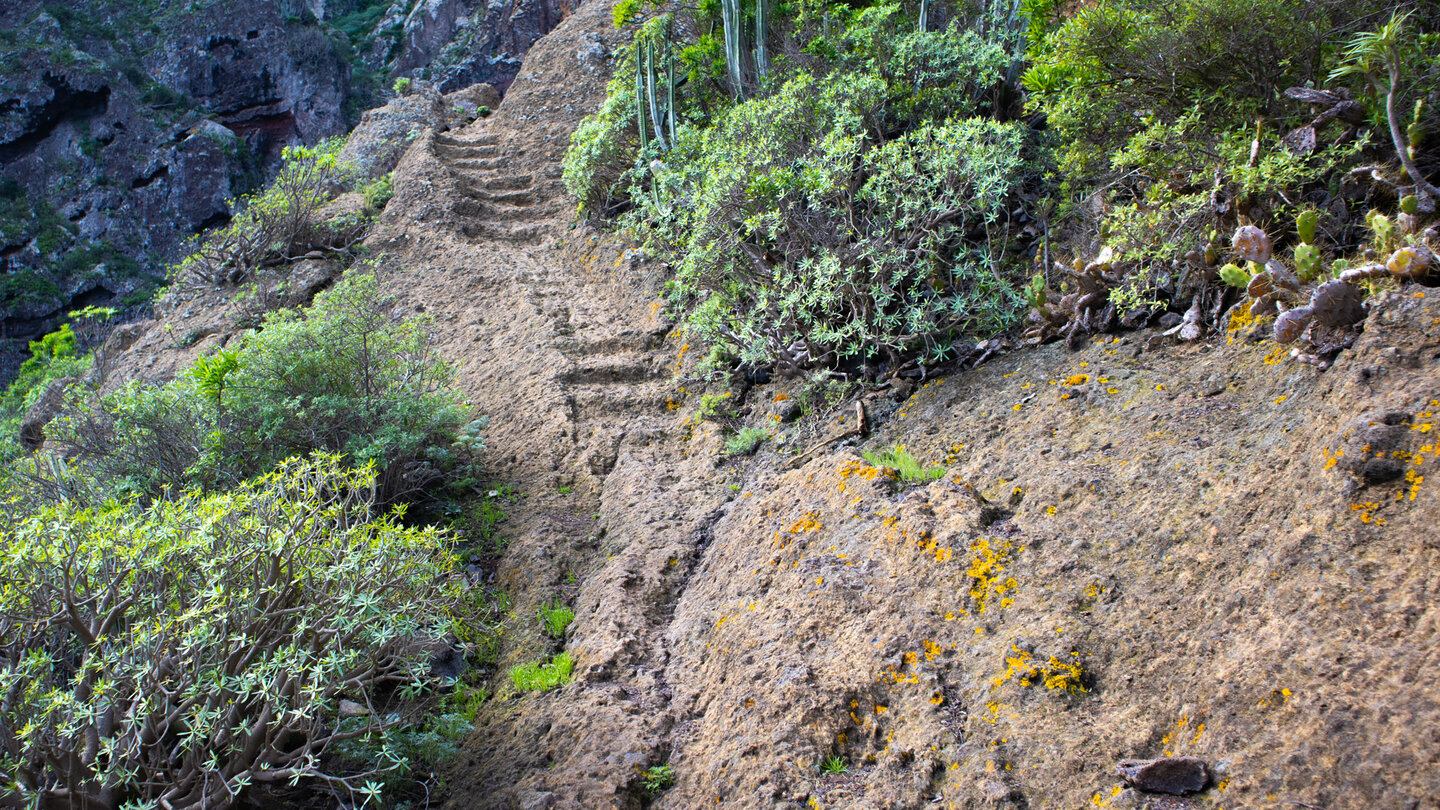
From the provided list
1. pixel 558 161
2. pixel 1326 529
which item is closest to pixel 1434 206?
pixel 1326 529

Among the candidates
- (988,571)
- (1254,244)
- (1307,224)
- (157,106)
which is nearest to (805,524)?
(988,571)

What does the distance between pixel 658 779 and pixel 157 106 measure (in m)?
36.3

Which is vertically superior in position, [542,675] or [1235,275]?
[1235,275]

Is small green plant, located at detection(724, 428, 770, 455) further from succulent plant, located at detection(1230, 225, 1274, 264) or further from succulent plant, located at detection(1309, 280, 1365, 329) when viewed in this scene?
succulent plant, located at detection(1309, 280, 1365, 329)

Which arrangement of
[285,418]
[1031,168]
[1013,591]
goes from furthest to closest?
1. [285,418]
2. [1031,168]
3. [1013,591]

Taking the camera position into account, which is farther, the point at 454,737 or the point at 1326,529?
the point at 454,737

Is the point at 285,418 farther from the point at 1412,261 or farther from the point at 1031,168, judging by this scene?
the point at 1412,261

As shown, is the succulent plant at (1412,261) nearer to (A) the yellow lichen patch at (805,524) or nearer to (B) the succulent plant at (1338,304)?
(B) the succulent plant at (1338,304)

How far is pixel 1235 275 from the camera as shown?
135 inches

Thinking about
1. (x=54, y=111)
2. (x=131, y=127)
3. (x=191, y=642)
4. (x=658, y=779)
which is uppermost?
(x=54, y=111)

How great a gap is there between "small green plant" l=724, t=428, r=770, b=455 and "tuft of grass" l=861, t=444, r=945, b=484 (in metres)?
1.04

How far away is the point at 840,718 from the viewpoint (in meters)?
2.96

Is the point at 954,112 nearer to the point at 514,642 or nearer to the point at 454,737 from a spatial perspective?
the point at 514,642

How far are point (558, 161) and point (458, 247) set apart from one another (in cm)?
263
